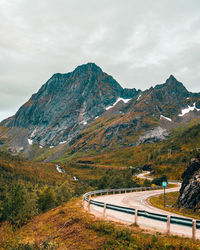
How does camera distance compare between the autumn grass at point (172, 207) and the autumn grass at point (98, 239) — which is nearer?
the autumn grass at point (98, 239)

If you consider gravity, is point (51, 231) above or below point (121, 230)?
below

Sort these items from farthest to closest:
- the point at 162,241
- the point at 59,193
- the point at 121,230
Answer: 1. the point at 59,193
2. the point at 121,230
3. the point at 162,241

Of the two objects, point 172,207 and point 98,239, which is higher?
point 98,239

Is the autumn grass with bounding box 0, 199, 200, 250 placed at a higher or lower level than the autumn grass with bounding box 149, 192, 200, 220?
higher

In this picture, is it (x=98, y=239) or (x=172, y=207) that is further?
(x=172, y=207)

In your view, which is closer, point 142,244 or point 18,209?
point 142,244

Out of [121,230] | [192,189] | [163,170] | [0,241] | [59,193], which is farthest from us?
[163,170]

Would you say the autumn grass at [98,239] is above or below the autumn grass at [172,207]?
above

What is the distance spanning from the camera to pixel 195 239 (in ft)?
40.3

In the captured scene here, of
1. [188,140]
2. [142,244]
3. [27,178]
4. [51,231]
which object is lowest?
[27,178]

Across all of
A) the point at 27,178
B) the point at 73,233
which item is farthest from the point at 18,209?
the point at 27,178

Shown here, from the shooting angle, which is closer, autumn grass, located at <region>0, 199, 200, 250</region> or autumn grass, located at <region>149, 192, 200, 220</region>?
autumn grass, located at <region>0, 199, 200, 250</region>

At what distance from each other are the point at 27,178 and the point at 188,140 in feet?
444

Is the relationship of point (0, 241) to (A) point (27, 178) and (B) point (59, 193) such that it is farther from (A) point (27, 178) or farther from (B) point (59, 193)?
(A) point (27, 178)
